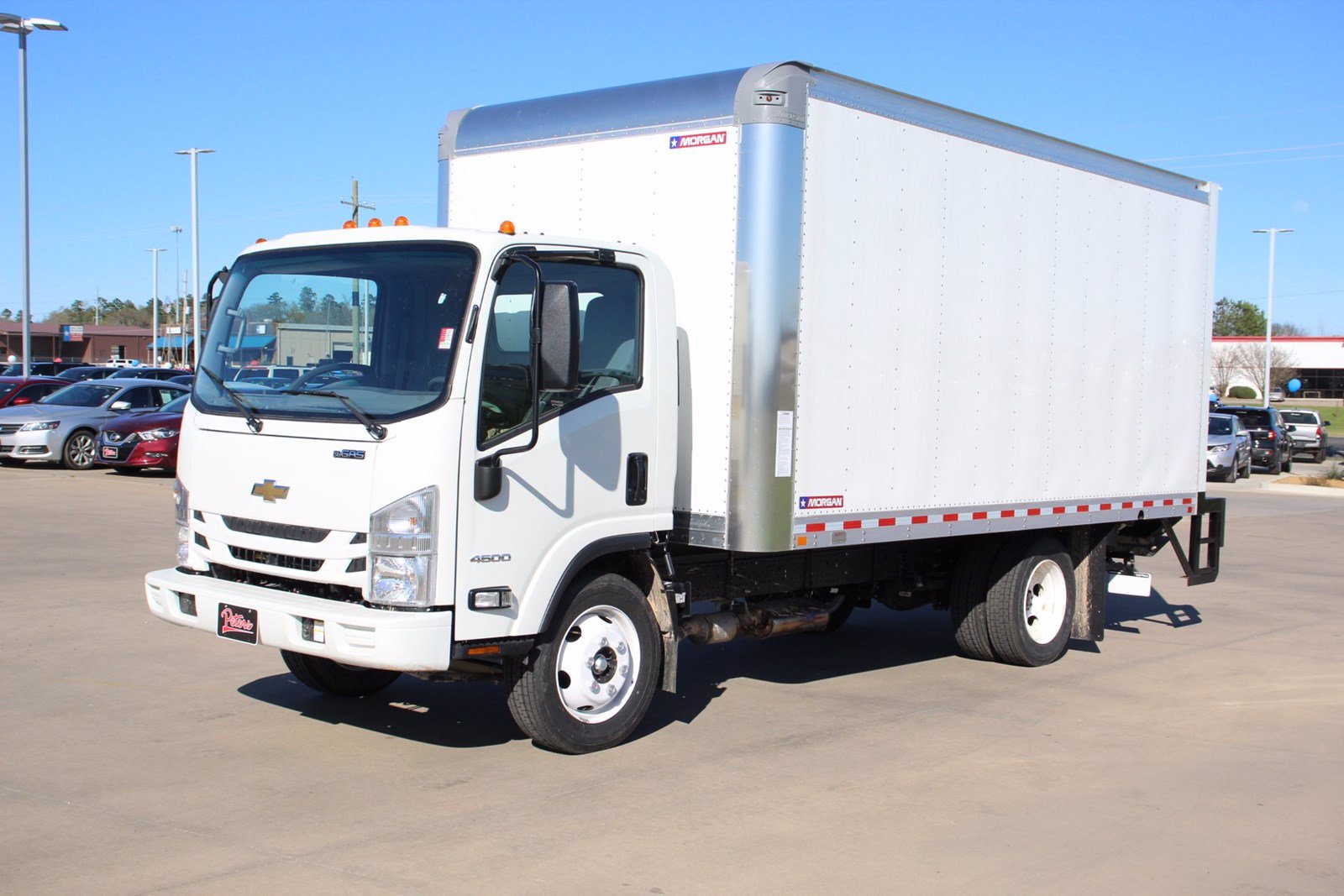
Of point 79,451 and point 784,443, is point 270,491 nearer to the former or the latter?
point 784,443

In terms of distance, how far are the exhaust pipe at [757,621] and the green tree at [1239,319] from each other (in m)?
118

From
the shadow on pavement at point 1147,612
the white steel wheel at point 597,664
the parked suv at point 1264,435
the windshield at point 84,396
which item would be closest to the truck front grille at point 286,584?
the white steel wheel at point 597,664

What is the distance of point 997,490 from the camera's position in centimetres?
866

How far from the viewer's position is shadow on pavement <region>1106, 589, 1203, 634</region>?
38.8 ft

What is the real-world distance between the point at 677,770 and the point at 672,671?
0.61 m

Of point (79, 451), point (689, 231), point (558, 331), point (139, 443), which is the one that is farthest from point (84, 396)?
point (558, 331)

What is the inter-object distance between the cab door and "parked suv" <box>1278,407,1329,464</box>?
39.8m

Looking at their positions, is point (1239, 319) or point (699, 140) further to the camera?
point (1239, 319)

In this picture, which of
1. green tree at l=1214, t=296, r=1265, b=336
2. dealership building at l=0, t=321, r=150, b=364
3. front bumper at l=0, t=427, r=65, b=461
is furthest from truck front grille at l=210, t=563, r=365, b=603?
green tree at l=1214, t=296, r=1265, b=336

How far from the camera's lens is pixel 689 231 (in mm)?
7070

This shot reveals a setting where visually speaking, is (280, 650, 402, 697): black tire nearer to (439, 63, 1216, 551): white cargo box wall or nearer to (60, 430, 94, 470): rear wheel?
(439, 63, 1216, 551): white cargo box wall

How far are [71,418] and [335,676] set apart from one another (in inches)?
716

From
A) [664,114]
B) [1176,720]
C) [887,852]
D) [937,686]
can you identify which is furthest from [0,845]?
[1176,720]

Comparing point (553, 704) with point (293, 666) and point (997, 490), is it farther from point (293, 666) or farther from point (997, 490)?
point (997, 490)
